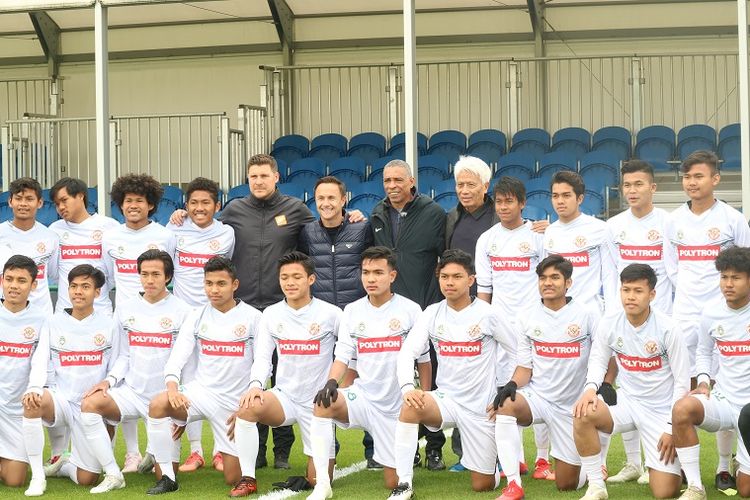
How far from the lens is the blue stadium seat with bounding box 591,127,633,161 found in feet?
49.2

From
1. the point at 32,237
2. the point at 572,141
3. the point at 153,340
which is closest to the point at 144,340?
the point at 153,340

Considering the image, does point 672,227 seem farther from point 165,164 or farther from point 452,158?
point 165,164

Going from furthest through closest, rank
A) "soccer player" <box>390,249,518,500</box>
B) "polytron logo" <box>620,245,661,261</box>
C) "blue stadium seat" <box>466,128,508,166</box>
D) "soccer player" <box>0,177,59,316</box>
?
"blue stadium seat" <box>466,128,508,166</box>
"soccer player" <box>0,177,59,316</box>
"polytron logo" <box>620,245,661,261</box>
"soccer player" <box>390,249,518,500</box>

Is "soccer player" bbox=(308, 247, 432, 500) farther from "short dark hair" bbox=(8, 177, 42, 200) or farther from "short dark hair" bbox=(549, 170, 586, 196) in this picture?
"short dark hair" bbox=(8, 177, 42, 200)

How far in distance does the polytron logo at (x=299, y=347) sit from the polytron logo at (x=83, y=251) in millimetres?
1956

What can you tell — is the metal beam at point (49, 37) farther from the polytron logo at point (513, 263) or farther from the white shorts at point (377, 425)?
the white shorts at point (377, 425)

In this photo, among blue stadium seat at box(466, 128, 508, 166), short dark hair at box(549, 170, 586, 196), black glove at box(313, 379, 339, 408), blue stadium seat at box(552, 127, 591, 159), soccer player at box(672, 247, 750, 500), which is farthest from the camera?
blue stadium seat at box(466, 128, 508, 166)

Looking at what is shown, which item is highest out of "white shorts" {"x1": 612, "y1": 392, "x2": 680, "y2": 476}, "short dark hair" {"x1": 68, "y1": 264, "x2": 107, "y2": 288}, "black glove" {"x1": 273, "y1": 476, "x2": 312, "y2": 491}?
"short dark hair" {"x1": 68, "y1": 264, "x2": 107, "y2": 288}

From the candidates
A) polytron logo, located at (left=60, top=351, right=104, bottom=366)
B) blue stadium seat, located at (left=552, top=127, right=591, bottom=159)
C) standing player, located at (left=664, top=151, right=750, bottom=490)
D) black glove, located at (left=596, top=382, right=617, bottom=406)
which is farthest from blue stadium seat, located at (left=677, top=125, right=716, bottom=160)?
polytron logo, located at (left=60, top=351, right=104, bottom=366)

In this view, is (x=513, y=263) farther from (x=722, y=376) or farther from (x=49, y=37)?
(x=49, y=37)

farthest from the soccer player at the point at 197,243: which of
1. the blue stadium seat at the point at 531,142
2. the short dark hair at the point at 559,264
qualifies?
the blue stadium seat at the point at 531,142

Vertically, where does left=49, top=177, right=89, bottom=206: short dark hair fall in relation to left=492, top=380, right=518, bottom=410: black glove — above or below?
above

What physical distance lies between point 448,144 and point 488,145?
1.92ft

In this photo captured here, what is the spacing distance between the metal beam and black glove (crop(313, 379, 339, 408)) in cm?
1287
